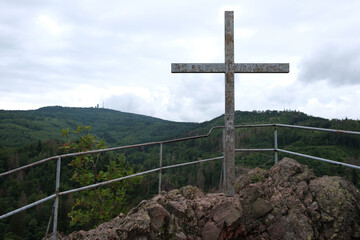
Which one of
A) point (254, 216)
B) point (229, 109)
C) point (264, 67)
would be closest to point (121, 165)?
point (229, 109)

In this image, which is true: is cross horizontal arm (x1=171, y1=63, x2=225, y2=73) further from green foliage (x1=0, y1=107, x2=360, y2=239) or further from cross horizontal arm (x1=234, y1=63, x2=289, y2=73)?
green foliage (x1=0, y1=107, x2=360, y2=239)

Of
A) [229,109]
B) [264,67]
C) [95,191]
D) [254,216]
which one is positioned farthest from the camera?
[95,191]

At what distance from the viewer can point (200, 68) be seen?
4.54 meters

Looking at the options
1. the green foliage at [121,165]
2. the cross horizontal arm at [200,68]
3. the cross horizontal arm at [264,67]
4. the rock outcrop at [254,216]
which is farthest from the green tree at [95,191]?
the cross horizontal arm at [264,67]

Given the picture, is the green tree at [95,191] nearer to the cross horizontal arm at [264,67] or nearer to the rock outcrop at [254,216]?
the rock outcrop at [254,216]

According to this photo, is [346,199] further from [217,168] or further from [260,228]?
[217,168]

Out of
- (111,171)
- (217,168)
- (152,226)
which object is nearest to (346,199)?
(152,226)

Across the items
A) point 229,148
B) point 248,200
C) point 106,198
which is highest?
point 229,148

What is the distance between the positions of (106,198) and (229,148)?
2.78 metres

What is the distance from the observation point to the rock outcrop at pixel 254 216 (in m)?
3.46

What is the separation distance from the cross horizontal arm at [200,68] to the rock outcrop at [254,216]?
208cm

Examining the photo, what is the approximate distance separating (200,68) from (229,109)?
0.90m

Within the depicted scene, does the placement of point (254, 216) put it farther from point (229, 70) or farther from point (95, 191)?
point (95, 191)

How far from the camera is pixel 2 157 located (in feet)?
179
